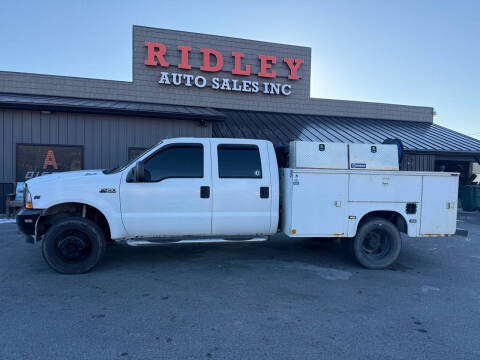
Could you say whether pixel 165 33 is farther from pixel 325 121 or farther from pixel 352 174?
pixel 352 174

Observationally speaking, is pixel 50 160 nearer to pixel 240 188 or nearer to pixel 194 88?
pixel 194 88

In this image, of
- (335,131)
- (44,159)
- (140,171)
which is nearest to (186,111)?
(44,159)

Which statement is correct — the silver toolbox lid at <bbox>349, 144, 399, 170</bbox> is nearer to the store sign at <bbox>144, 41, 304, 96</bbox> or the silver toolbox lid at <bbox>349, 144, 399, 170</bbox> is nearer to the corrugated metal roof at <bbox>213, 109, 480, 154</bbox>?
the corrugated metal roof at <bbox>213, 109, 480, 154</bbox>

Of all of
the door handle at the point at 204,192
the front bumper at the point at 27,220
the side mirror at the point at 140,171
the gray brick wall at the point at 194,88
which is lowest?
the front bumper at the point at 27,220

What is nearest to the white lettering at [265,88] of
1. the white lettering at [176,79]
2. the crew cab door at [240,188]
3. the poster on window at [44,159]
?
the white lettering at [176,79]

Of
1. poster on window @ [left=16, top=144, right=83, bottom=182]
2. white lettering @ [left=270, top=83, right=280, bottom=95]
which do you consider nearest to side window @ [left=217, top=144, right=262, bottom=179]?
poster on window @ [left=16, top=144, right=83, bottom=182]

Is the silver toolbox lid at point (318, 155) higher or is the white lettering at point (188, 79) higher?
the white lettering at point (188, 79)

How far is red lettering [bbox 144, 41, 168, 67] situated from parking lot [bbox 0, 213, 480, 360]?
9.30 m

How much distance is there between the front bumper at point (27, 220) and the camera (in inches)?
192

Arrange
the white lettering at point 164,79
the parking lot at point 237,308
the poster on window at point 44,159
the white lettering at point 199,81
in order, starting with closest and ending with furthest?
the parking lot at point 237,308 → the poster on window at point 44,159 → the white lettering at point 164,79 → the white lettering at point 199,81

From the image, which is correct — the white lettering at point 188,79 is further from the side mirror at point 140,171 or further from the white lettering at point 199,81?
the side mirror at point 140,171

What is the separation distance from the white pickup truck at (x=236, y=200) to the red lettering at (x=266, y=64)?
9952mm

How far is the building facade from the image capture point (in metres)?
10.9

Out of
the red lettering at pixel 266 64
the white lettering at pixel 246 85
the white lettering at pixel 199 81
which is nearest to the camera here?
the white lettering at pixel 199 81
